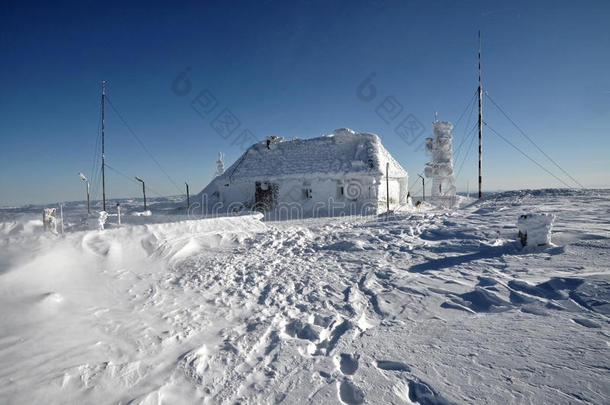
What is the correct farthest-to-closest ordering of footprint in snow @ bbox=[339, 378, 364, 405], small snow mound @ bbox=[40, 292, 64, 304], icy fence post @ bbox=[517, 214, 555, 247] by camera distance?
icy fence post @ bbox=[517, 214, 555, 247] < small snow mound @ bbox=[40, 292, 64, 304] < footprint in snow @ bbox=[339, 378, 364, 405]

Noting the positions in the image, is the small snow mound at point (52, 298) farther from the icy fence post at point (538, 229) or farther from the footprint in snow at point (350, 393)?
the icy fence post at point (538, 229)

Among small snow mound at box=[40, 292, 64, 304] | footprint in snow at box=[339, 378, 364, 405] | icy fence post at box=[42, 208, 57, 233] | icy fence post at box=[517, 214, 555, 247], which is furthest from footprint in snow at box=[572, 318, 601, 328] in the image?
icy fence post at box=[42, 208, 57, 233]

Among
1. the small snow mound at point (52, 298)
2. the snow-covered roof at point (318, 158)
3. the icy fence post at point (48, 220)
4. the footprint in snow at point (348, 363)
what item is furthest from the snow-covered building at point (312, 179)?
the footprint in snow at point (348, 363)

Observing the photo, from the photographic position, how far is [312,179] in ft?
66.8

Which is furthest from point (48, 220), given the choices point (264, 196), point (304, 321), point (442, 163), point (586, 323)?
point (442, 163)

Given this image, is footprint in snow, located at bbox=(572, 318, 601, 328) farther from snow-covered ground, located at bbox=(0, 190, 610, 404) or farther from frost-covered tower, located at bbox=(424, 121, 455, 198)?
frost-covered tower, located at bbox=(424, 121, 455, 198)

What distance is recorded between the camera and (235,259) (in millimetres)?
7453

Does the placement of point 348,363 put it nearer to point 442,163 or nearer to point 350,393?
point 350,393

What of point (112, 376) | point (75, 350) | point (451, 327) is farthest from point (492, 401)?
point (75, 350)

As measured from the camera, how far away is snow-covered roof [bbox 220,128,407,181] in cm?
2011

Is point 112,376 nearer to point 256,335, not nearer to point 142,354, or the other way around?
point 142,354

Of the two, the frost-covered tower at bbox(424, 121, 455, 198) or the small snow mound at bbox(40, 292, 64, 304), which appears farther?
the frost-covered tower at bbox(424, 121, 455, 198)

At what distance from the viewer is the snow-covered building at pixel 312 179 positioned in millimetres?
19453

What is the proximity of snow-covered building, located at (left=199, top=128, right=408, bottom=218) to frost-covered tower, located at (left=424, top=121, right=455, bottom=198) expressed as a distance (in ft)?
7.93
